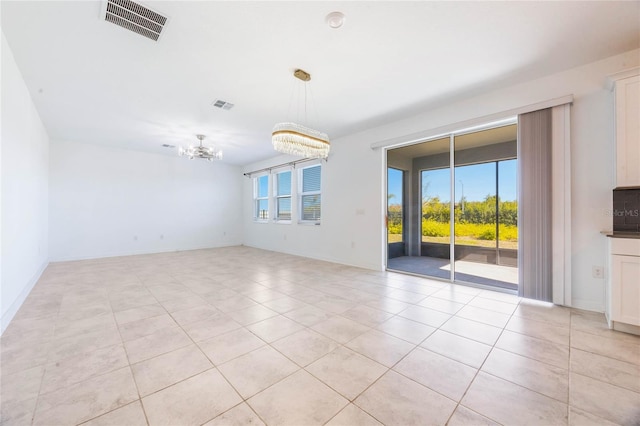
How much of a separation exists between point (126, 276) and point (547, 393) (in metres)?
5.51

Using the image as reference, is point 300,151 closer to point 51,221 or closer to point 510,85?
point 510,85

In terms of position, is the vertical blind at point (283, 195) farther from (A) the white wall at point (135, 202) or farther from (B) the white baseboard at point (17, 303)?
(B) the white baseboard at point (17, 303)

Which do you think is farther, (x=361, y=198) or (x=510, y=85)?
(x=361, y=198)

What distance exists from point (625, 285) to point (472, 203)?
1898 mm

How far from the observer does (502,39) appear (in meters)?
2.38

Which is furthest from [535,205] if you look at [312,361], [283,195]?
[283,195]

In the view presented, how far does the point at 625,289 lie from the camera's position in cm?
229

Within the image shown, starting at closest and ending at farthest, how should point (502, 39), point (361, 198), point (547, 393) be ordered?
1. point (547, 393)
2. point (502, 39)
3. point (361, 198)

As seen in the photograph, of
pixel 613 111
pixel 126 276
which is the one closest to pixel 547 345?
pixel 613 111

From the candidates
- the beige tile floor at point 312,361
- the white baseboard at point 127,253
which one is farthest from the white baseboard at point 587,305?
the white baseboard at point 127,253

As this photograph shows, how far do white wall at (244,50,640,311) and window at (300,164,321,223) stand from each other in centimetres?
36

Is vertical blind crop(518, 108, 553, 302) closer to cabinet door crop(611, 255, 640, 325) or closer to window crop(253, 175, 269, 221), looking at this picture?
cabinet door crop(611, 255, 640, 325)

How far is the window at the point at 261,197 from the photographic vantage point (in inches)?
312

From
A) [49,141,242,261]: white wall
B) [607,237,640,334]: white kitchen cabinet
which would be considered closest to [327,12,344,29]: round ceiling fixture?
[607,237,640,334]: white kitchen cabinet
